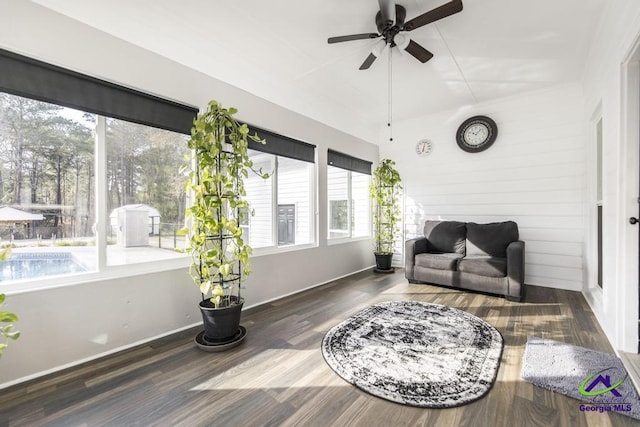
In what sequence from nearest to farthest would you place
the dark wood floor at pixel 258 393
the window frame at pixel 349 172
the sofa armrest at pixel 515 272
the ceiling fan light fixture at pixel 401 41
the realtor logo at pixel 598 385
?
the dark wood floor at pixel 258 393 → the realtor logo at pixel 598 385 → the ceiling fan light fixture at pixel 401 41 → the sofa armrest at pixel 515 272 → the window frame at pixel 349 172

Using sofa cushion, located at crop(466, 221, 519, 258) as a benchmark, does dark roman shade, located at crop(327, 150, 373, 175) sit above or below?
above

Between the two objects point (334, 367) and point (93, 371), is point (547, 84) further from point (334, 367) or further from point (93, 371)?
point (93, 371)

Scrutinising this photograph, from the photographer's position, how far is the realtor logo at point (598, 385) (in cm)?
163

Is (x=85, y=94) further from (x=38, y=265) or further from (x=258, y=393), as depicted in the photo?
(x=258, y=393)

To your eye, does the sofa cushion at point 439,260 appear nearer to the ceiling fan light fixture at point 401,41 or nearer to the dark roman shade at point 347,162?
the dark roman shade at point 347,162

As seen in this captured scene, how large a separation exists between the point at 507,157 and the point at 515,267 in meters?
1.81

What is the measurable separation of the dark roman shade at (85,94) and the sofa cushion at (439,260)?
3302 millimetres

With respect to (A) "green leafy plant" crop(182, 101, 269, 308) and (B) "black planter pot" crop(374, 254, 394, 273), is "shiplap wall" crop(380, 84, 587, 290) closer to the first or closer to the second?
(B) "black planter pot" crop(374, 254, 394, 273)

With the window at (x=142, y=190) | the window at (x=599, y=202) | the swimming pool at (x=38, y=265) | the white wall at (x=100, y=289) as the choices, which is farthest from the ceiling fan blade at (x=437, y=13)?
the swimming pool at (x=38, y=265)

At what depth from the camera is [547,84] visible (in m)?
3.72

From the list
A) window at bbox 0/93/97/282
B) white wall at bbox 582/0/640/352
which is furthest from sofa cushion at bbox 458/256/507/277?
window at bbox 0/93/97/282

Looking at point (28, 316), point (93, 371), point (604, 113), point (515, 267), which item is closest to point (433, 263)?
point (515, 267)

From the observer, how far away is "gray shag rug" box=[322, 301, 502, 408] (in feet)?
5.48

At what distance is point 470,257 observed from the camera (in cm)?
370
